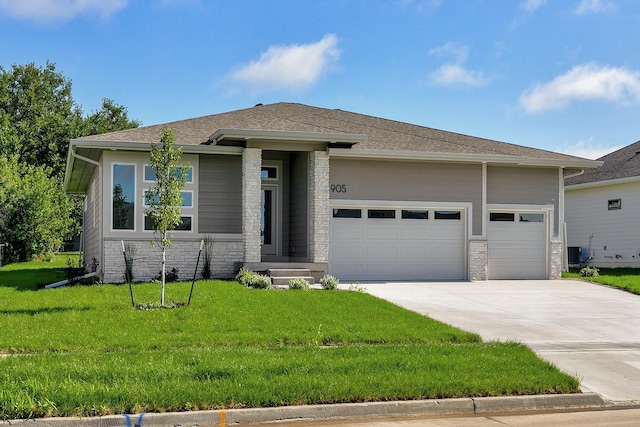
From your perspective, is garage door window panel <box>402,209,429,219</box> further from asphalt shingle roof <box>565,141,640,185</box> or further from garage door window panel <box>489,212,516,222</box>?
asphalt shingle roof <box>565,141,640,185</box>

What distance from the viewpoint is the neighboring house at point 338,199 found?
61.7 ft

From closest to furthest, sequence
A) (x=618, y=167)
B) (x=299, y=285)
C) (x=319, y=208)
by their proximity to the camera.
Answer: (x=299, y=285)
(x=319, y=208)
(x=618, y=167)

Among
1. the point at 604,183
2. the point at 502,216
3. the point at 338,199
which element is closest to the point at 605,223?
the point at 604,183

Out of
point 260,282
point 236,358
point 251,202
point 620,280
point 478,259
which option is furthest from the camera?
point 478,259

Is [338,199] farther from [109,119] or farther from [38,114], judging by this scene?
[109,119]

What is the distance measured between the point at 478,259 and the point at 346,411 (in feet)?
46.9

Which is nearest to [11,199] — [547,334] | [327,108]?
[327,108]

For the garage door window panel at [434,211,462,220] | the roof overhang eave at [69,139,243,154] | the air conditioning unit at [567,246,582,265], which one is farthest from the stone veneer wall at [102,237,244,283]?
the air conditioning unit at [567,246,582,265]

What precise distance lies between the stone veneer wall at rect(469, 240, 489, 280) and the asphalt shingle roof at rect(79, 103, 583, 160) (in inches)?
108

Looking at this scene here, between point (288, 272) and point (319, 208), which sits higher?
point (319, 208)

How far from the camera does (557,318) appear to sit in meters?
13.8

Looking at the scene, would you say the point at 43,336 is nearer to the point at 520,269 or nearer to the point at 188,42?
the point at 188,42

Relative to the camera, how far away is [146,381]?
771 cm

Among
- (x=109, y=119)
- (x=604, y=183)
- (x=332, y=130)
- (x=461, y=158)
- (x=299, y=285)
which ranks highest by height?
(x=109, y=119)
